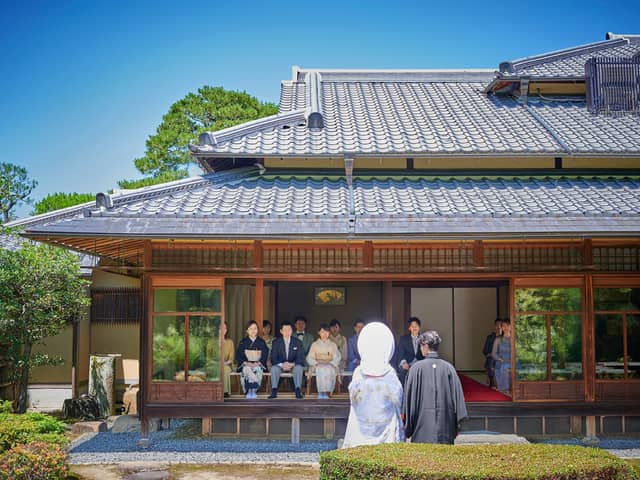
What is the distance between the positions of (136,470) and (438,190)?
19.9 ft

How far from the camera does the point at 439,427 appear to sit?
23.7ft

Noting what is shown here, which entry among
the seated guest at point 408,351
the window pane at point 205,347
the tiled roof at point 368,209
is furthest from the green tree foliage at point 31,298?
the seated guest at point 408,351

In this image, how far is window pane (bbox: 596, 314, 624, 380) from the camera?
10.9 metres

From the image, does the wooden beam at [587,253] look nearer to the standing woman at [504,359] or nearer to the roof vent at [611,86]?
the standing woman at [504,359]

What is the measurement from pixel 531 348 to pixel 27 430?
710cm

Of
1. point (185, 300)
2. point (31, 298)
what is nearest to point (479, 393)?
point (185, 300)

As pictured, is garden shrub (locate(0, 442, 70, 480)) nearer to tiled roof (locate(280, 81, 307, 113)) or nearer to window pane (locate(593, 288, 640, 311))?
window pane (locate(593, 288, 640, 311))

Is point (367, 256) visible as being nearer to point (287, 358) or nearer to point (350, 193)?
point (350, 193)

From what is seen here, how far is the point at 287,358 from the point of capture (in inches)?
448

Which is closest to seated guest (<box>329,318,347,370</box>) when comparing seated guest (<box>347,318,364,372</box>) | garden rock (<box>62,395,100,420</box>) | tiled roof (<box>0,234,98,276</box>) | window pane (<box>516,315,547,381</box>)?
seated guest (<box>347,318,364,372</box>)

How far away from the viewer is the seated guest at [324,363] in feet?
36.2

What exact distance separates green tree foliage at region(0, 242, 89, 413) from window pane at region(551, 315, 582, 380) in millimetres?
7925

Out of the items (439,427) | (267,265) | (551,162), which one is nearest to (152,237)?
(267,265)

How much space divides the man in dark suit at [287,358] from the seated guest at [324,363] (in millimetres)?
194
